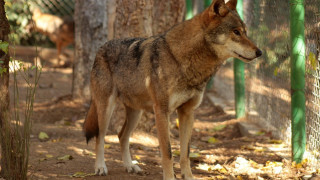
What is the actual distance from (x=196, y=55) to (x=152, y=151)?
2.12 meters

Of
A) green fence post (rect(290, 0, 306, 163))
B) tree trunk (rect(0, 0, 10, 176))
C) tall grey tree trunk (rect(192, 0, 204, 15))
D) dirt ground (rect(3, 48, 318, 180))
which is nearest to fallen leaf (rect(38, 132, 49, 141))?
dirt ground (rect(3, 48, 318, 180))

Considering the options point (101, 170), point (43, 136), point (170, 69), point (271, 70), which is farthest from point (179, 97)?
point (43, 136)

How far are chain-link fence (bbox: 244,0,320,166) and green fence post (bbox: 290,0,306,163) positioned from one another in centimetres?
11

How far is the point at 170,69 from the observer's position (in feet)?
14.0

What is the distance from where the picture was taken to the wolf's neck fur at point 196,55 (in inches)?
167

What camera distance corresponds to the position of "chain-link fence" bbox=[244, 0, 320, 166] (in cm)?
470

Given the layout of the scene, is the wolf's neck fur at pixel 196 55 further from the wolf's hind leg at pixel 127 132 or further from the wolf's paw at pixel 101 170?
the wolf's paw at pixel 101 170

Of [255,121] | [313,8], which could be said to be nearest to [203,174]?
[313,8]

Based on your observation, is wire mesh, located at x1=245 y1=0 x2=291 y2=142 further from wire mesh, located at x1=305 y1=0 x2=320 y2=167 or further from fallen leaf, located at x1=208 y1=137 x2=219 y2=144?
fallen leaf, located at x1=208 y1=137 x2=219 y2=144

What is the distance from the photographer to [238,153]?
5.84 metres

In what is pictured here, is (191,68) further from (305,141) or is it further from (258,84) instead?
(258,84)

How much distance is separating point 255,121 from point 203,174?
8.64 ft

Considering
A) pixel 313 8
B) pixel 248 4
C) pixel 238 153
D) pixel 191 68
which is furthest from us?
pixel 248 4

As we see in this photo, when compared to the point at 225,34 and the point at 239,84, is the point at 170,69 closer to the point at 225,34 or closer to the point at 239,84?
the point at 225,34
